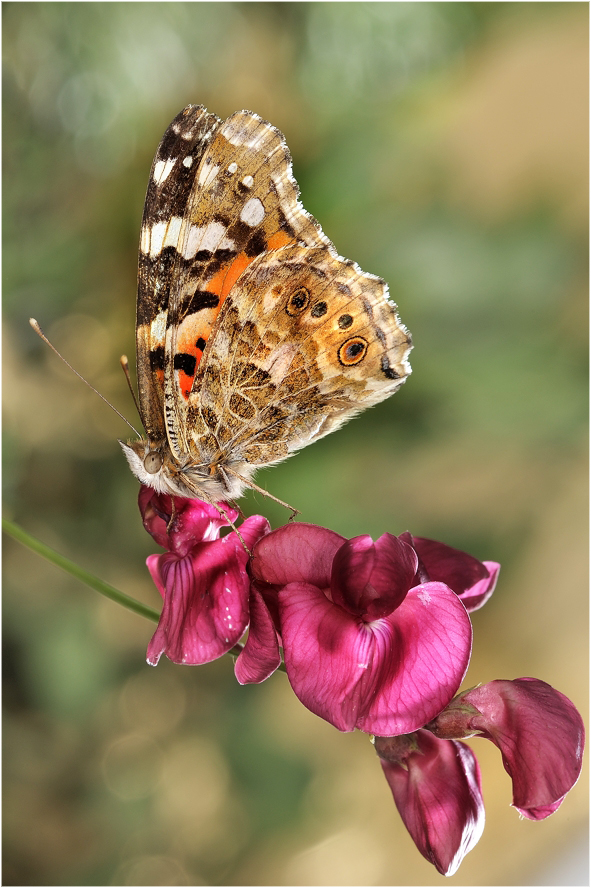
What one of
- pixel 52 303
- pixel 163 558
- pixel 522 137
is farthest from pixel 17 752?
pixel 522 137

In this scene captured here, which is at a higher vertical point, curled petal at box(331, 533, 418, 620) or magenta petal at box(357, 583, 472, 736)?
curled petal at box(331, 533, 418, 620)

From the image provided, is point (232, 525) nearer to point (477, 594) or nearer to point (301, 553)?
point (301, 553)

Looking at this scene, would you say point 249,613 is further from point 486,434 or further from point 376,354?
point 486,434

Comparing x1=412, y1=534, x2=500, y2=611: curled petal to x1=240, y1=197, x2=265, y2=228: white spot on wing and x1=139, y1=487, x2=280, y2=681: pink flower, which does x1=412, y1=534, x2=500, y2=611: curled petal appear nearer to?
x1=139, y1=487, x2=280, y2=681: pink flower

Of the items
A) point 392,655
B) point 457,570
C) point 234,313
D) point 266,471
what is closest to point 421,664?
point 392,655

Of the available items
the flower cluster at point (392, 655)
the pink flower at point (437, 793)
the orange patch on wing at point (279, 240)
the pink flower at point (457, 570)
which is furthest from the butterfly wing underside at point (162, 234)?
the pink flower at point (437, 793)

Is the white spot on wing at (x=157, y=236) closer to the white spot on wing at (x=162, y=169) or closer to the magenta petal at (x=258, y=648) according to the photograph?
the white spot on wing at (x=162, y=169)

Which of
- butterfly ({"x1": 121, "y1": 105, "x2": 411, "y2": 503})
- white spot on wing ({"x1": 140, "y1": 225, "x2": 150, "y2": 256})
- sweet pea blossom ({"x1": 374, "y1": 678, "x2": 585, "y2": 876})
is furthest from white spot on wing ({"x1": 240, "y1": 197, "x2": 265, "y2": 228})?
sweet pea blossom ({"x1": 374, "y1": 678, "x2": 585, "y2": 876})
